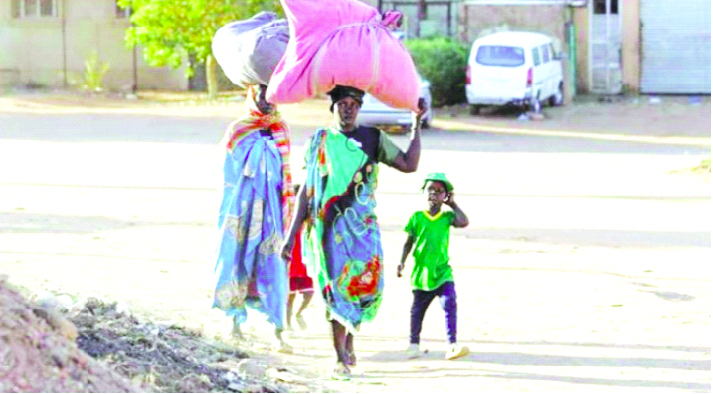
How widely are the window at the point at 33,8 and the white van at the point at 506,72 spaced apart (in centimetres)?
1145

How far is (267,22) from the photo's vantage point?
855 centimetres

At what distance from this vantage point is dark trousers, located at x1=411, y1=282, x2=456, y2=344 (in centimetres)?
807

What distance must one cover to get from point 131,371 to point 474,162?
14.7 metres

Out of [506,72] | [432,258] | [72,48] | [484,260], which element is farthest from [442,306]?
[72,48]

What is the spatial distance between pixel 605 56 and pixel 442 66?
528 cm

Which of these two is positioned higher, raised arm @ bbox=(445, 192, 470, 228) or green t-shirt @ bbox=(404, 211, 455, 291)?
raised arm @ bbox=(445, 192, 470, 228)

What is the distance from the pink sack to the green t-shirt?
2.77 feet

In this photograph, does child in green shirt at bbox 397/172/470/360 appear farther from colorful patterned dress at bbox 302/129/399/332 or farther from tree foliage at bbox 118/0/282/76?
tree foliage at bbox 118/0/282/76

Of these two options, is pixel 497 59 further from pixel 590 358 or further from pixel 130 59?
pixel 590 358

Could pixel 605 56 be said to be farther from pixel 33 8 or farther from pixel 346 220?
pixel 346 220

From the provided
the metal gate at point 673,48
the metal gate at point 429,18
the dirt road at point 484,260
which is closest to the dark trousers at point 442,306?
the dirt road at point 484,260

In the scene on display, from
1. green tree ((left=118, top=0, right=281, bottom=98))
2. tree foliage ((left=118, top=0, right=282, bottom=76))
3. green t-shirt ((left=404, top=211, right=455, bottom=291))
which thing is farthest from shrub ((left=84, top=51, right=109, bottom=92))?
green t-shirt ((left=404, top=211, right=455, bottom=291))

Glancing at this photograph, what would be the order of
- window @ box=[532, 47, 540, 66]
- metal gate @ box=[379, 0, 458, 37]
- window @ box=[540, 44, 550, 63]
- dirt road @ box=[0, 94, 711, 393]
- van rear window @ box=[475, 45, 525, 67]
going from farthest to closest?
1. metal gate @ box=[379, 0, 458, 37]
2. window @ box=[540, 44, 550, 63]
3. window @ box=[532, 47, 540, 66]
4. van rear window @ box=[475, 45, 525, 67]
5. dirt road @ box=[0, 94, 711, 393]

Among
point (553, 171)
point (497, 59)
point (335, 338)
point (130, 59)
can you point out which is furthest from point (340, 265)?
point (130, 59)
